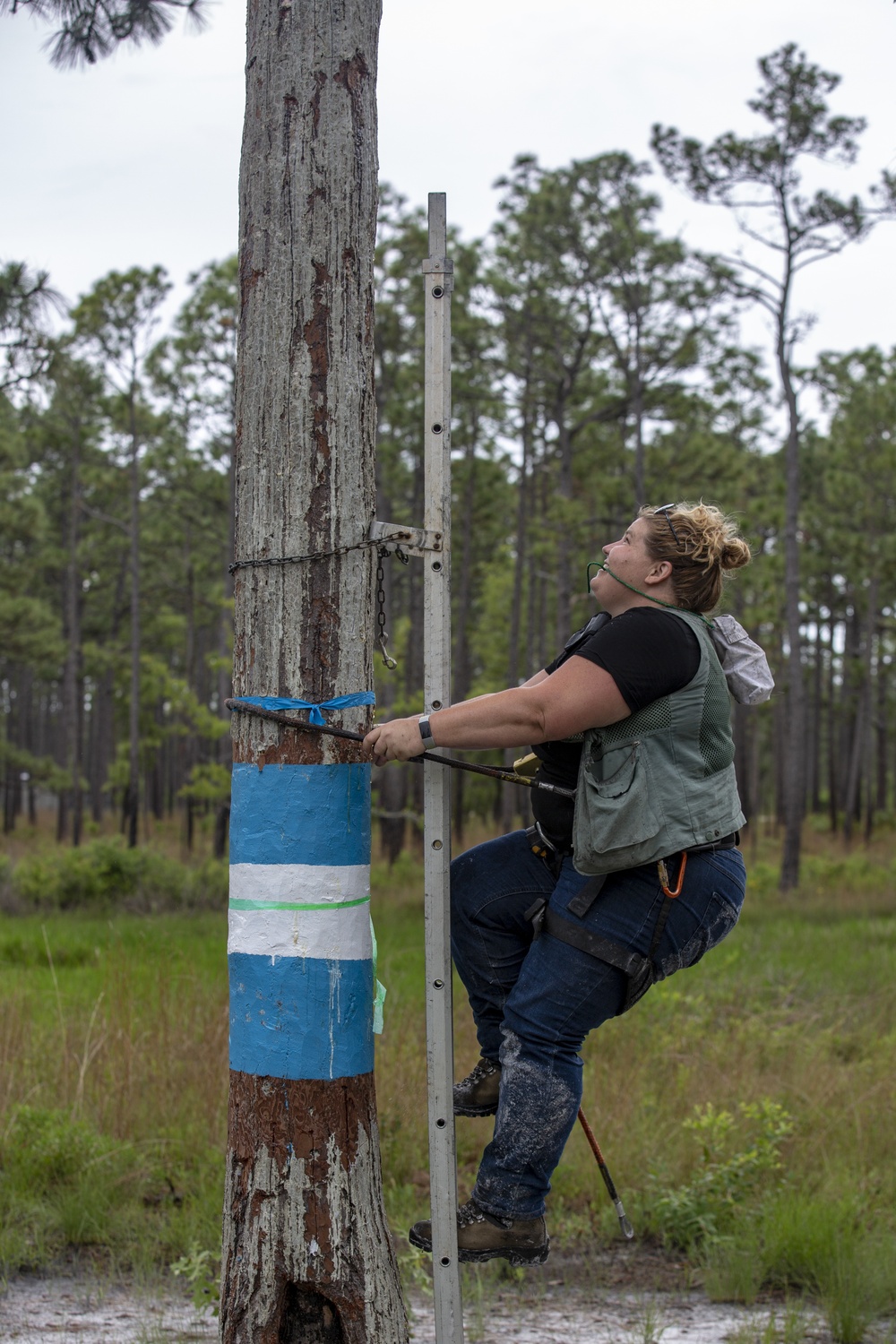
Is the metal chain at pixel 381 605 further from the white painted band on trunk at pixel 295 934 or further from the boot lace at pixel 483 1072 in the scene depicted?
the boot lace at pixel 483 1072

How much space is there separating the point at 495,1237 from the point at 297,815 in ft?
3.83

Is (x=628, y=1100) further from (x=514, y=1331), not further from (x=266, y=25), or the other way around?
(x=266, y=25)

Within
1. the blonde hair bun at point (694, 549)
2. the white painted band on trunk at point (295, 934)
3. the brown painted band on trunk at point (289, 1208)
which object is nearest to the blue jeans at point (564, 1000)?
the brown painted band on trunk at point (289, 1208)

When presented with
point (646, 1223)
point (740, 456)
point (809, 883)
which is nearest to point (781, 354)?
point (740, 456)

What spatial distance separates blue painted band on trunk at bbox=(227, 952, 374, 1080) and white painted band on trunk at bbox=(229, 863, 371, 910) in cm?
14

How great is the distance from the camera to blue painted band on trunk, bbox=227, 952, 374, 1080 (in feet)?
9.20

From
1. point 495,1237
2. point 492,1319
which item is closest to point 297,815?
point 495,1237

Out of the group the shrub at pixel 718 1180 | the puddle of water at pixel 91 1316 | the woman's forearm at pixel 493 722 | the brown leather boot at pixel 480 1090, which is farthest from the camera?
the shrub at pixel 718 1180

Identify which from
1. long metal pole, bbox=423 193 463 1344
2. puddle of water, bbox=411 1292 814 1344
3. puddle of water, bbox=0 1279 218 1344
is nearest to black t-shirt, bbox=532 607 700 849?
long metal pole, bbox=423 193 463 1344

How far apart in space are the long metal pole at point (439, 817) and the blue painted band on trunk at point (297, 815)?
21 centimetres

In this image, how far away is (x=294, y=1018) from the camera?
280 cm

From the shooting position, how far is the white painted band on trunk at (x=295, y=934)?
281cm

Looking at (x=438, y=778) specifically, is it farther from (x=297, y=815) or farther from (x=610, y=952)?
(x=610, y=952)

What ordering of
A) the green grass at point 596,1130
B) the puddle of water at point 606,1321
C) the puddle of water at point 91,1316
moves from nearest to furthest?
1. the puddle of water at point 91,1316
2. the puddle of water at point 606,1321
3. the green grass at point 596,1130
